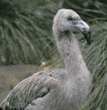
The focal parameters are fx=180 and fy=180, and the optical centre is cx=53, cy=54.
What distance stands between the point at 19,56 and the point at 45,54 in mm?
885

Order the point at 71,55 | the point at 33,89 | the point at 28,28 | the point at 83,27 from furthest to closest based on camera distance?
the point at 28,28
the point at 33,89
the point at 71,55
the point at 83,27

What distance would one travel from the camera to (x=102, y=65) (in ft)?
9.89

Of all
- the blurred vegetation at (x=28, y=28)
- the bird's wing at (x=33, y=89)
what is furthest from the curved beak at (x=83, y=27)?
the blurred vegetation at (x=28, y=28)

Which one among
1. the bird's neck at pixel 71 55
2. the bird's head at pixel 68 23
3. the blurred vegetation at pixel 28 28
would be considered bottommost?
the blurred vegetation at pixel 28 28

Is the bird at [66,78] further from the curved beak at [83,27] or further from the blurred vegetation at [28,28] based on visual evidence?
the blurred vegetation at [28,28]

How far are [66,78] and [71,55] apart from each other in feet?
1.04

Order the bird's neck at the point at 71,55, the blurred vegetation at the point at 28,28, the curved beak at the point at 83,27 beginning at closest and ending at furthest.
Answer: the curved beak at the point at 83,27
the bird's neck at the point at 71,55
the blurred vegetation at the point at 28,28

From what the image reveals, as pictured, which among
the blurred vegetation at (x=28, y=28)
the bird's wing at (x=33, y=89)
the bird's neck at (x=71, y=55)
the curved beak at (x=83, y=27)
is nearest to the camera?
the curved beak at (x=83, y=27)

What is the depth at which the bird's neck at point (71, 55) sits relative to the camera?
232cm

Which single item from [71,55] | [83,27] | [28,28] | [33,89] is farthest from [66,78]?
[28,28]

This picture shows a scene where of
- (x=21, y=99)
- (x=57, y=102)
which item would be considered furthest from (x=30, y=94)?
(x=57, y=102)

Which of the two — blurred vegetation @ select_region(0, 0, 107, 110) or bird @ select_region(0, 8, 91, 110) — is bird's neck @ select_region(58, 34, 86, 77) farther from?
blurred vegetation @ select_region(0, 0, 107, 110)

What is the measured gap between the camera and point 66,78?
2404 mm

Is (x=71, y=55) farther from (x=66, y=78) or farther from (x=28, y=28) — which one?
(x=28, y=28)
